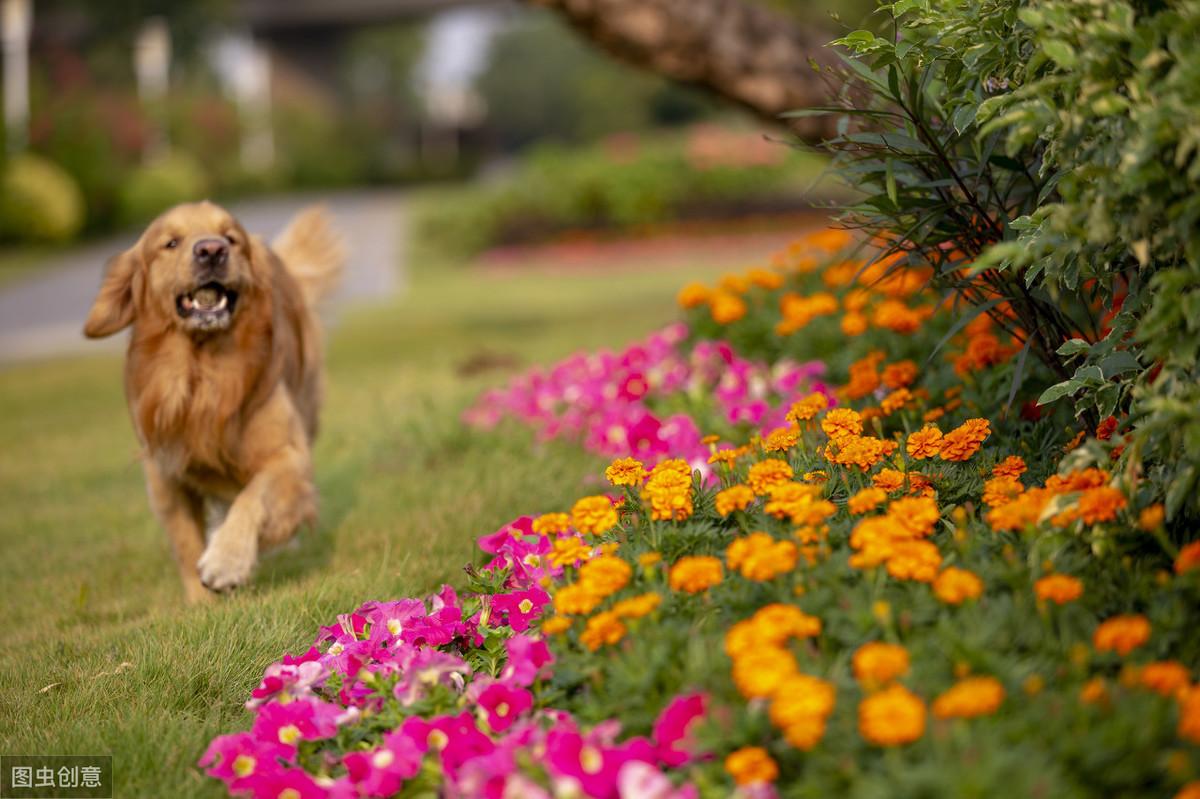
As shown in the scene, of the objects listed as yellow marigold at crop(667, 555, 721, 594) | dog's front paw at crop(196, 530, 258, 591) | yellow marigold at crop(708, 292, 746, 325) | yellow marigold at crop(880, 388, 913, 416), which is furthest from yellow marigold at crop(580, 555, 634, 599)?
yellow marigold at crop(708, 292, 746, 325)

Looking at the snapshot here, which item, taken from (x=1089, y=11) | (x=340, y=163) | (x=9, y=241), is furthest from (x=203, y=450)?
(x=340, y=163)

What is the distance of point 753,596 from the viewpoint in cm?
229

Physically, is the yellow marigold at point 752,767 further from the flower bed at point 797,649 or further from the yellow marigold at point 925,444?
the yellow marigold at point 925,444

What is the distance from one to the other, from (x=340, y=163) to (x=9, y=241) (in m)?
21.0

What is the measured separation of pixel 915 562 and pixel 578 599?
0.62 meters

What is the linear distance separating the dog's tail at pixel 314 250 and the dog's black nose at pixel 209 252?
1.40m

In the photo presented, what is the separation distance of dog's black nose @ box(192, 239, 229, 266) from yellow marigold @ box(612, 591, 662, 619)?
80.2 inches

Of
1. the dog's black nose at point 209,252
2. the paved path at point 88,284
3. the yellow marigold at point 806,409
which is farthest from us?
the paved path at point 88,284

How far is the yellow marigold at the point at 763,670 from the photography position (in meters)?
1.89

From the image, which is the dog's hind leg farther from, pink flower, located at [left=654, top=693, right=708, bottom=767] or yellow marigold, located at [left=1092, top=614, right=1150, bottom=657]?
yellow marigold, located at [left=1092, top=614, right=1150, bottom=657]

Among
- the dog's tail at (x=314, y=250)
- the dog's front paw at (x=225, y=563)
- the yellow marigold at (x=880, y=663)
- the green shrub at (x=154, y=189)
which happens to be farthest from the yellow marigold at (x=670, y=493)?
the green shrub at (x=154, y=189)

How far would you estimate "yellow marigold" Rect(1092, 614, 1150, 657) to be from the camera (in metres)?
1.92

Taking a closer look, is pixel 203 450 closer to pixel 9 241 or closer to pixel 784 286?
pixel 784 286

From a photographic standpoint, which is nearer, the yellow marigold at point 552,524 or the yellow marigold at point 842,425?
the yellow marigold at point 552,524
